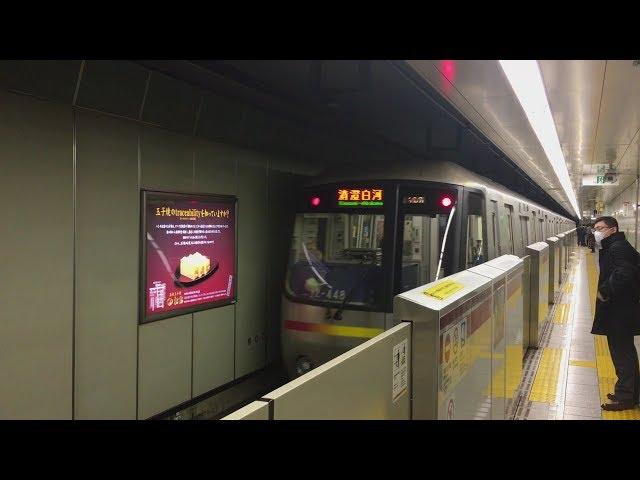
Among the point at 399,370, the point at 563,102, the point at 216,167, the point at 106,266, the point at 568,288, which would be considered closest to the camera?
the point at 399,370

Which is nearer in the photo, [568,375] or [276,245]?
[568,375]

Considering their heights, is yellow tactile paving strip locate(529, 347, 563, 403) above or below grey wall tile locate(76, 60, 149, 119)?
below

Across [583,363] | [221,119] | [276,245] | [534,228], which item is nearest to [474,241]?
[583,363]

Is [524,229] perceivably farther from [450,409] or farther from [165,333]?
[450,409]

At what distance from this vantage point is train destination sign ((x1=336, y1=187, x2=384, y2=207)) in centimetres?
527

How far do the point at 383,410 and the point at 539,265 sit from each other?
5.76 metres

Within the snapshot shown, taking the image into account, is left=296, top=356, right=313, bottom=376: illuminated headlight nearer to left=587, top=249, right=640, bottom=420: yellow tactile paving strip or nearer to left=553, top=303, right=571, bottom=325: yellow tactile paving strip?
left=587, top=249, right=640, bottom=420: yellow tactile paving strip

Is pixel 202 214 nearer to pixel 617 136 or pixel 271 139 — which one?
pixel 271 139

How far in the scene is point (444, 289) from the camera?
2324 millimetres

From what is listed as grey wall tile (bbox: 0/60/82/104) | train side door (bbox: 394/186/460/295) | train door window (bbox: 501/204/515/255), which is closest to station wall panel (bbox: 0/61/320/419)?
grey wall tile (bbox: 0/60/82/104)

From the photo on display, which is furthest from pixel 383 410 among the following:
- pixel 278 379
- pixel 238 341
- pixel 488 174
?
pixel 488 174

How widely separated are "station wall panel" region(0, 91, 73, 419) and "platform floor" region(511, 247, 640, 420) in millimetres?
3534

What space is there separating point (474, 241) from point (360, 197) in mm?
1336

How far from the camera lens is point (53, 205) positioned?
3.74m
